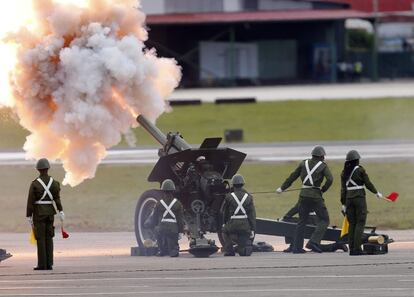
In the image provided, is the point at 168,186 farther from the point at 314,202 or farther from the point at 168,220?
the point at 314,202

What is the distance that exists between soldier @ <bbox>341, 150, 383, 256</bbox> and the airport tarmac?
367mm

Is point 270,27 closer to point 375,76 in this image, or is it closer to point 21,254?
point 375,76

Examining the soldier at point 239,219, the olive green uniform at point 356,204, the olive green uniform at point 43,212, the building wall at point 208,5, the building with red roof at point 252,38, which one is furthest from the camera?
the building wall at point 208,5

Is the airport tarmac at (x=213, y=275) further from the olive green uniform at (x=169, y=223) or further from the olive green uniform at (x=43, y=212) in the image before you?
the olive green uniform at (x=43, y=212)

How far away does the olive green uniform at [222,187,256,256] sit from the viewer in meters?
24.0

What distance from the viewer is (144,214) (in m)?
25.0

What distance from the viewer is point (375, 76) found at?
9219 centimetres

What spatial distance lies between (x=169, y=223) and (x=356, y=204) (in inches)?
139

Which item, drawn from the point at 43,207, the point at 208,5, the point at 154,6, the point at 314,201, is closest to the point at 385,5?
the point at 208,5

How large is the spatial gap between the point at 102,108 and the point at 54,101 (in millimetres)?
934

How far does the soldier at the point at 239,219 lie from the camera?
2395 centimetres

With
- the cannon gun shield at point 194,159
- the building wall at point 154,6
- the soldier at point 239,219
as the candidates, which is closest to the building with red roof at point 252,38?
the building wall at point 154,6

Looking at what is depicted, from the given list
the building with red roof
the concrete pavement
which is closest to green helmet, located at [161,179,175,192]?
the concrete pavement

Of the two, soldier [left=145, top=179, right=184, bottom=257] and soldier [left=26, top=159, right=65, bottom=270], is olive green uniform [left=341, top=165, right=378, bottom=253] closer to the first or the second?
soldier [left=145, top=179, right=184, bottom=257]
